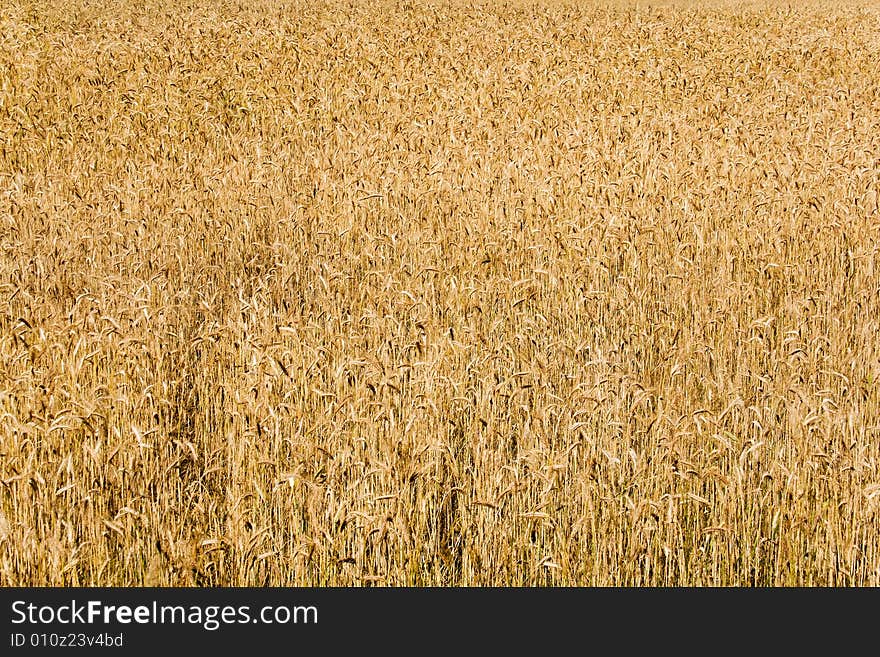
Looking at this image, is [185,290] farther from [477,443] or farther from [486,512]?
[486,512]

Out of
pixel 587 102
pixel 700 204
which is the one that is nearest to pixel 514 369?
pixel 700 204

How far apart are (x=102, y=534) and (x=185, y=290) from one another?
2180mm

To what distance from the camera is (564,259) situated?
527 centimetres

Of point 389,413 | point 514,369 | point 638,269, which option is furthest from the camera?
point 638,269

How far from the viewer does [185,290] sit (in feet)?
15.5

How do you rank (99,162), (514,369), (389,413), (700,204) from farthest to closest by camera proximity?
(99,162) → (700,204) → (514,369) → (389,413)

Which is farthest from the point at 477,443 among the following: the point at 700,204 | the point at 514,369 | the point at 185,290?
the point at 700,204

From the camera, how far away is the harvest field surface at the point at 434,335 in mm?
2779

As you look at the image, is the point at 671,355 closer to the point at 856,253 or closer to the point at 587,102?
the point at 856,253

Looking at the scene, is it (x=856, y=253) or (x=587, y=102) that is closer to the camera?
(x=856, y=253)

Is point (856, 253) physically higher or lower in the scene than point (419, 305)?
higher

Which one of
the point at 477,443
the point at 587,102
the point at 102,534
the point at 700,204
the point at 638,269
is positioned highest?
the point at 587,102

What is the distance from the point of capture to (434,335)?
426cm

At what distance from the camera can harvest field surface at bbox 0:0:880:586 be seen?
9.12ft
